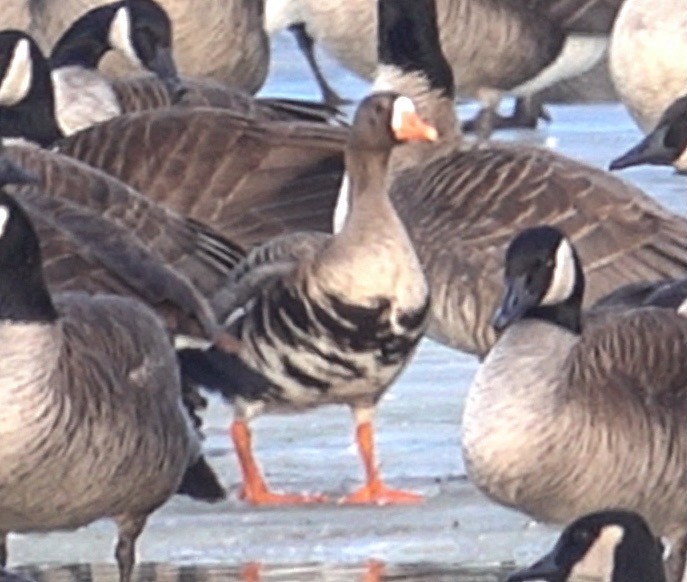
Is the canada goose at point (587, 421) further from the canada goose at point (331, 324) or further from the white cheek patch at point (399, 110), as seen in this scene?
the white cheek patch at point (399, 110)

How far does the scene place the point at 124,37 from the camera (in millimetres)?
14742

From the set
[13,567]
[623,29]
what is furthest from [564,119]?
[13,567]

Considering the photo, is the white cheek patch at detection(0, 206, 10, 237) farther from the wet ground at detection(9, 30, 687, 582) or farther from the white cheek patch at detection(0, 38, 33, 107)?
the white cheek patch at detection(0, 38, 33, 107)

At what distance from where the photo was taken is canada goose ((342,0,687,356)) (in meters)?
10.7

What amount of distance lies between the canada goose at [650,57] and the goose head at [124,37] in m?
2.05

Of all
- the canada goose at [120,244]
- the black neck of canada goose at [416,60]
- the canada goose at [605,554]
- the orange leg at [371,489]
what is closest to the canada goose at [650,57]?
the black neck of canada goose at [416,60]

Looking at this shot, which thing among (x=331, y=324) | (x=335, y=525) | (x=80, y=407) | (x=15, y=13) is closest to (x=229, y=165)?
(x=331, y=324)

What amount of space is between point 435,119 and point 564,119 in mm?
5500

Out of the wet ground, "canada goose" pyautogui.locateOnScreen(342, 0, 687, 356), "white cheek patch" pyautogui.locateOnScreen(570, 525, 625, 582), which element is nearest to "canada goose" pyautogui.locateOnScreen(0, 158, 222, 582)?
the wet ground

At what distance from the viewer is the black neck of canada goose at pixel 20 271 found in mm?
8484

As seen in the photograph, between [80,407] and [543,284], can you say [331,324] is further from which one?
[80,407]

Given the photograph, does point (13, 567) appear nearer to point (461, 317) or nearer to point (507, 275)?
point (507, 275)

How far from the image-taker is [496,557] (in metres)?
8.87

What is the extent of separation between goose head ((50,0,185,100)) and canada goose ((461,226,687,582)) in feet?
18.7
